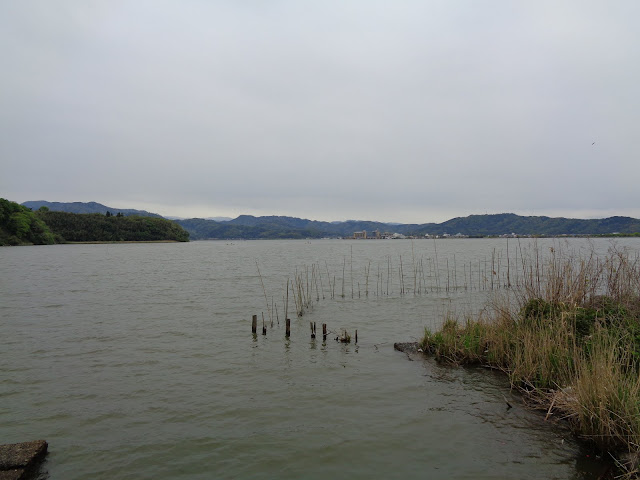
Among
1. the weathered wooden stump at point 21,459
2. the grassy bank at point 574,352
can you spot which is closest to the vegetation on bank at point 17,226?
the weathered wooden stump at point 21,459

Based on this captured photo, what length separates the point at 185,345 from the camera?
14.3 meters

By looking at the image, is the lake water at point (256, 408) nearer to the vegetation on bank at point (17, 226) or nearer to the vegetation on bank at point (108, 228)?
the vegetation on bank at point (17, 226)

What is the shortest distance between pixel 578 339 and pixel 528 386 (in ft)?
5.98

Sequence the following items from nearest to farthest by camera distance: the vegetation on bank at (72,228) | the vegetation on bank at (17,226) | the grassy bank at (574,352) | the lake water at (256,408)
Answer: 1. the grassy bank at (574,352)
2. the lake water at (256,408)
3. the vegetation on bank at (17,226)
4. the vegetation on bank at (72,228)

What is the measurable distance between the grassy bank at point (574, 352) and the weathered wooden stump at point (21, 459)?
30.3 ft

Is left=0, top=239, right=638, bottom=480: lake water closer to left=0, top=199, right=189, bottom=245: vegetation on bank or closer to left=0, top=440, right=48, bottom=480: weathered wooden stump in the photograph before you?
left=0, top=440, right=48, bottom=480: weathered wooden stump

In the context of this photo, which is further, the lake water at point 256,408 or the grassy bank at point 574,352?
the lake water at point 256,408

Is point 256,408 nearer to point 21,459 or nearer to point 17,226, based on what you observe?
point 21,459

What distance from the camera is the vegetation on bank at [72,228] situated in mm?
111438

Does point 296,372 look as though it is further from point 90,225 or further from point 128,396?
point 90,225

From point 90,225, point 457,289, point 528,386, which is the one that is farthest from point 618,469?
point 90,225

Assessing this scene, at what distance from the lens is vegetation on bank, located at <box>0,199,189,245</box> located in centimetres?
11144

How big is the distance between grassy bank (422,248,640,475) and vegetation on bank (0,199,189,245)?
13426 centimetres

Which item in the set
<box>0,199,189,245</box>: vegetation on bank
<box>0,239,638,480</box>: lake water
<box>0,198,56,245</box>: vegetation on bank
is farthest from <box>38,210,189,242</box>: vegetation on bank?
<box>0,239,638,480</box>: lake water
